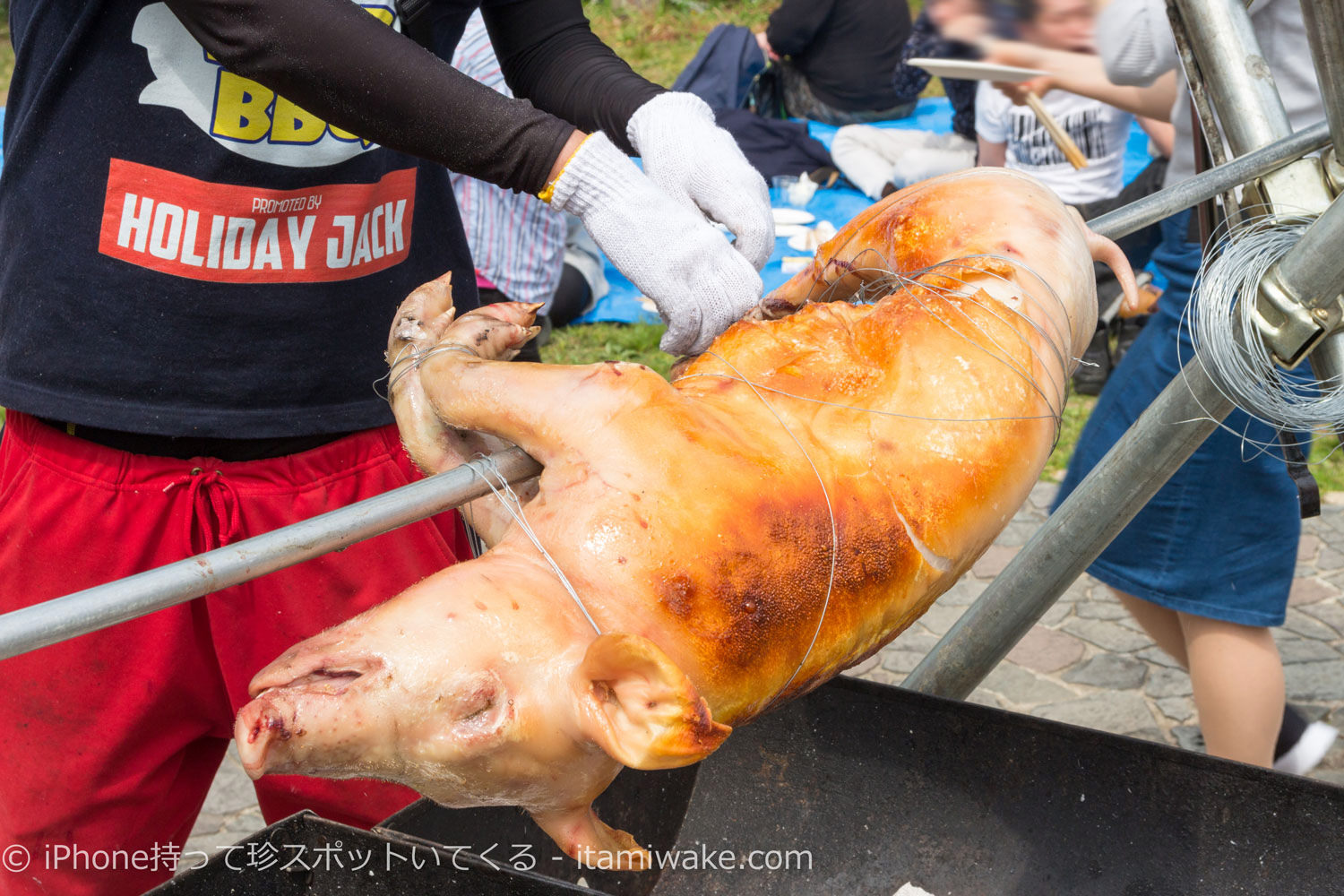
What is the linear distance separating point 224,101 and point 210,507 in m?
0.62

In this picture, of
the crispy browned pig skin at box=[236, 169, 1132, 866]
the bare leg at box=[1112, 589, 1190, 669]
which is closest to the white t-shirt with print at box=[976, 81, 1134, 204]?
the bare leg at box=[1112, 589, 1190, 669]

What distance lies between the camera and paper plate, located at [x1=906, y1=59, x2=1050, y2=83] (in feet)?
8.59

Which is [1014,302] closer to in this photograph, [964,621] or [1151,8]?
[964,621]

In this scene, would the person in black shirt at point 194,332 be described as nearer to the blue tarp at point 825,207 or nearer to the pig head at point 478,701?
the pig head at point 478,701

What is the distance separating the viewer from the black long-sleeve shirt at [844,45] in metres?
7.70

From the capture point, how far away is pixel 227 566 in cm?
106

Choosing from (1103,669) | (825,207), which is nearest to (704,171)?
(1103,669)

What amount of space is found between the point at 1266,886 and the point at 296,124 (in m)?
1.93

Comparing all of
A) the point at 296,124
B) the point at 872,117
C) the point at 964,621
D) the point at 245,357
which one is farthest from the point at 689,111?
the point at 872,117

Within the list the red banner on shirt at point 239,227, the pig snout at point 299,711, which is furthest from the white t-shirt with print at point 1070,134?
the pig snout at point 299,711

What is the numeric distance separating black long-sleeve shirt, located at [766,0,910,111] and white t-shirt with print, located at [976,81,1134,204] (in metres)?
2.24

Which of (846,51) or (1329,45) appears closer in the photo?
(1329,45)

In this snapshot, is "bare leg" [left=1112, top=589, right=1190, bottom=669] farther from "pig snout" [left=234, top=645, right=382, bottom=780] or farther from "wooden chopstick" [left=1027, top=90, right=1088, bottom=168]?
"pig snout" [left=234, top=645, right=382, bottom=780]

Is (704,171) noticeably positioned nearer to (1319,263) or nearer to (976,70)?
(1319,263)
